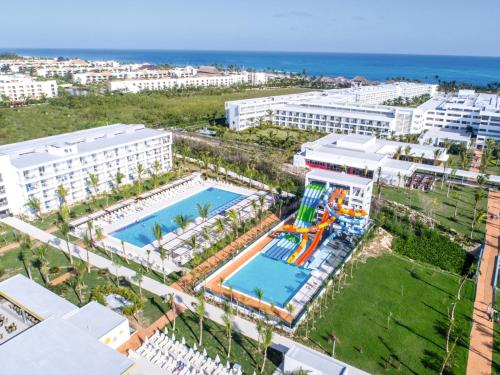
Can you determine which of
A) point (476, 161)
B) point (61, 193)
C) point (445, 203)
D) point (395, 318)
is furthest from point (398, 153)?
point (61, 193)

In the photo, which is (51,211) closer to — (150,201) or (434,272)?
(150,201)

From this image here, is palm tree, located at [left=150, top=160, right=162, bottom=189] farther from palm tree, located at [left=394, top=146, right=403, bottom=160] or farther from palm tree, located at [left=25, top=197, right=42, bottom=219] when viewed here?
palm tree, located at [left=394, top=146, right=403, bottom=160]

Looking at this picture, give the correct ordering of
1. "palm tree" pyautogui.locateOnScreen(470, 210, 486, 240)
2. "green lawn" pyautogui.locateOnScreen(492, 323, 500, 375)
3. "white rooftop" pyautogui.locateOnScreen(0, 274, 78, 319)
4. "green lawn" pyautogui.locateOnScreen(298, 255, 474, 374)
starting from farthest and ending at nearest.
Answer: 1. "palm tree" pyautogui.locateOnScreen(470, 210, 486, 240)
2. "white rooftop" pyautogui.locateOnScreen(0, 274, 78, 319)
3. "green lawn" pyautogui.locateOnScreen(298, 255, 474, 374)
4. "green lawn" pyautogui.locateOnScreen(492, 323, 500, 375)

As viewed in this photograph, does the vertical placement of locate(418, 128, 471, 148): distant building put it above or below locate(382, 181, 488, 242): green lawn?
above

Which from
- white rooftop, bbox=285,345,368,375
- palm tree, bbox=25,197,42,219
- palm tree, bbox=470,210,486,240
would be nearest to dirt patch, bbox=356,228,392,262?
palm tree, bbox=470,210,486,240

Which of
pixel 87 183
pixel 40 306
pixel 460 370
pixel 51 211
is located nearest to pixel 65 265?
pixel 40 306

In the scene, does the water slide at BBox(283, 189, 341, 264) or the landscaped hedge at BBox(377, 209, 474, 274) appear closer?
the landscaped hedge at BBox(377, 209, 474, 274)

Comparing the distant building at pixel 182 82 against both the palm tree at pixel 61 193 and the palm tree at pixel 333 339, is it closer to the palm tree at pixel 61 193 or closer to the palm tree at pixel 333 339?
the palm tree at pixel 61 193

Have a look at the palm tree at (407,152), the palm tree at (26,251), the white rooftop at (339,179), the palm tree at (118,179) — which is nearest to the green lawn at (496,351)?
the white rooftop at (339,179)
